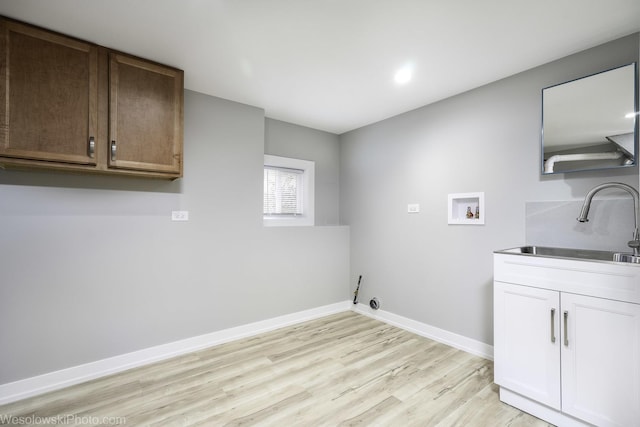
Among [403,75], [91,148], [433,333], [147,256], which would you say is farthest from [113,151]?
[433,333]

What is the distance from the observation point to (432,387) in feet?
6.96

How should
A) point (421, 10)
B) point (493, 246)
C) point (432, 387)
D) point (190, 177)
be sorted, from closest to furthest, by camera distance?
1. point (421, 10)
2. point (432, 387)
3. point (493, 246)
4. point (190, 177)

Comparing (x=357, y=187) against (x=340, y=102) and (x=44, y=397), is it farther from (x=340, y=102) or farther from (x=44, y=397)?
(x=44, y=397)

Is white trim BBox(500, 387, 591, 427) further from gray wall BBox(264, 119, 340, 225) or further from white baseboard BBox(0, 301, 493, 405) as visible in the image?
gray wall BBox(264, 119, 340, 225)

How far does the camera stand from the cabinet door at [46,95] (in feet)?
5.81

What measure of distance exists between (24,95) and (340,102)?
2514 millimetres

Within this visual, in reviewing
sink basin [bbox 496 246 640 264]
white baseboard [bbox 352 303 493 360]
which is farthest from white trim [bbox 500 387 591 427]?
sink basin [bbox 496 246 640 264]

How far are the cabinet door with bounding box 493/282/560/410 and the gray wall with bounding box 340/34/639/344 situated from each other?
632mm

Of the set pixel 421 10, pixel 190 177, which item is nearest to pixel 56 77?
pixel 190 177

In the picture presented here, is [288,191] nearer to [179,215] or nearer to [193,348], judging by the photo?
[179,215]

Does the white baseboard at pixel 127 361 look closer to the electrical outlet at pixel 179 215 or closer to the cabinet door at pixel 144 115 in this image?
the electrical outlet at pixel 179 215

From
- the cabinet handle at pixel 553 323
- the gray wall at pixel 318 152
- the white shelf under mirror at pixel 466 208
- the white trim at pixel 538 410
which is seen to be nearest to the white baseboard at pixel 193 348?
the white trim at pixel 538 410

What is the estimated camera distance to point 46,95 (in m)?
1.88

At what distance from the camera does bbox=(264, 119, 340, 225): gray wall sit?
3564 millimetres
